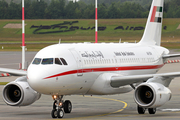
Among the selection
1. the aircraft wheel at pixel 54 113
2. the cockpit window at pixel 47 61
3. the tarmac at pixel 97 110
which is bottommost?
the tarmac at pixel 97 110

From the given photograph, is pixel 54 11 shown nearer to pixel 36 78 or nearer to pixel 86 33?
pixel 86 33

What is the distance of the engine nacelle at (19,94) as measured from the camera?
22859 mm

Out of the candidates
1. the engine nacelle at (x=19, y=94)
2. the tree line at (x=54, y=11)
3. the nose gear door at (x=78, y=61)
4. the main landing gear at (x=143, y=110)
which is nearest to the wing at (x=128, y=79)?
the main landing gear at (x=143, y=110)

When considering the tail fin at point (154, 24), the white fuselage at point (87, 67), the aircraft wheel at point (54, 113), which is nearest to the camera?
the white fuselage at point (87, 67)

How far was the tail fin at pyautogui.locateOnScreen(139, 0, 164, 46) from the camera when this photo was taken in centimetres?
3332

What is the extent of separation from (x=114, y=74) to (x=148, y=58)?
5237 mm

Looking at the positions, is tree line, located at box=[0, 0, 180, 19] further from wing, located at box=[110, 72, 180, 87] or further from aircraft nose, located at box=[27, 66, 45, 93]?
aircraft nose, located at box=[27, 66, 45, 93]

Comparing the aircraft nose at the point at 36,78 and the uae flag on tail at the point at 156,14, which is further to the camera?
the uae flag on tail at the point at 156,14

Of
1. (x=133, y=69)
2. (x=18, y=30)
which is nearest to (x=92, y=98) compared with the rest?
(x=133, y=69)

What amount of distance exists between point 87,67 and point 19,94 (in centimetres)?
421

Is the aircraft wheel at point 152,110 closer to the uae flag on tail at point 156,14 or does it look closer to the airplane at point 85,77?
the airplane at point 85,77

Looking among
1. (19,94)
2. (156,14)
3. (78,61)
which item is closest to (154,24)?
(156,14)

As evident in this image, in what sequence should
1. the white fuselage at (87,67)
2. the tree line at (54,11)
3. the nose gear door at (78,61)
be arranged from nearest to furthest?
the white fuselage at (87,67) → the nose gear door at (78,61) → the tree line at (54,11)

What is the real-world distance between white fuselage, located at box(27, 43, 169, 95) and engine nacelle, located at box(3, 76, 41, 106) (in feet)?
7.82
